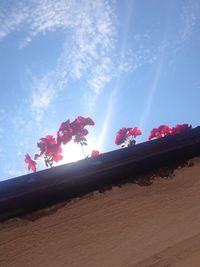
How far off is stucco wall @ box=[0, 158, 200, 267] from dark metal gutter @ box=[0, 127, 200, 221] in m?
0.07

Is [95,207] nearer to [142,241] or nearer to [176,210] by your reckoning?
[142,241]

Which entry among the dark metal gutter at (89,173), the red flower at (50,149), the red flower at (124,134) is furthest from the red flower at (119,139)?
the dark metal gutter at (89,173)

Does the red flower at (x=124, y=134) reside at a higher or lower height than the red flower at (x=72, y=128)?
lower

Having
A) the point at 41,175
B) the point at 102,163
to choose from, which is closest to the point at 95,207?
the point at 102,163

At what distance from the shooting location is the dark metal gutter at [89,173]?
184cm

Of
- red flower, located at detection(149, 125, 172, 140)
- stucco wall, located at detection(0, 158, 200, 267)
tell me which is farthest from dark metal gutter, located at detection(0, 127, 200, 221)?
red flower, located at detection(149, 125, 172, 140)

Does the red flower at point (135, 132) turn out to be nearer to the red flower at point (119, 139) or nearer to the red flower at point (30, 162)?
the red flower at point (119, 139)

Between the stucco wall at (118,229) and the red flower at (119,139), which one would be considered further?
the red flower at (119,139)

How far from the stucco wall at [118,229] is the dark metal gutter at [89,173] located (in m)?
0.07

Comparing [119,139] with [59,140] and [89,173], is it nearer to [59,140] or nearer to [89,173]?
[59,140]

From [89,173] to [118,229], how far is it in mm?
389

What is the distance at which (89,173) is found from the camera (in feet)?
6.57

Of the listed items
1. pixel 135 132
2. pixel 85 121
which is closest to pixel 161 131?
pixel 135 132

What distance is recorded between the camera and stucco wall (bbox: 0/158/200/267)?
6.17ft
